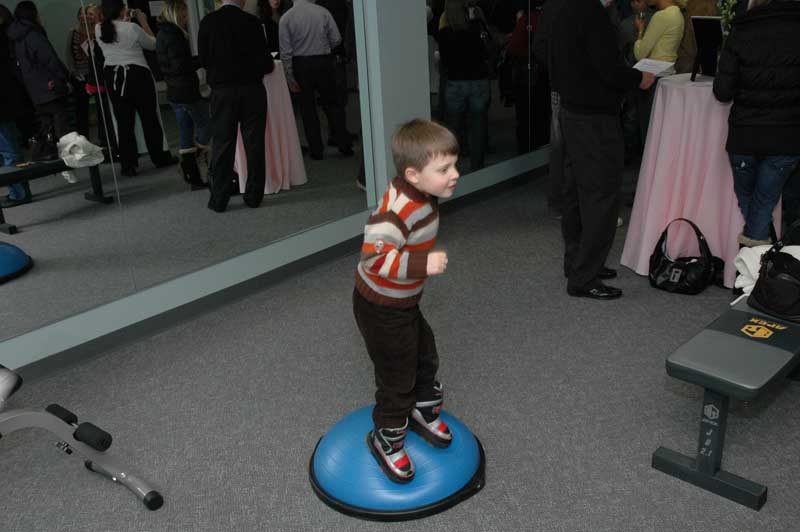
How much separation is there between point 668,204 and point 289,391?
2.18m

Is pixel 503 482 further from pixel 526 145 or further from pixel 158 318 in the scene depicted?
pixel 526 145

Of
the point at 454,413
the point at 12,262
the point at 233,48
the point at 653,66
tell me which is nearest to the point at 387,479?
the point at 454,413

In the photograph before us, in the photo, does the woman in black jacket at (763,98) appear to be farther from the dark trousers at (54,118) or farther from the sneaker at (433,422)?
the dark trousers at (54,118)

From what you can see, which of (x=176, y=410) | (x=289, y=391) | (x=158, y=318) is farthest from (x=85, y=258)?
(x=289, y=391)

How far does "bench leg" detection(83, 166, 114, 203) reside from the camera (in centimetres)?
342

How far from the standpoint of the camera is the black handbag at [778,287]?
2428 mm

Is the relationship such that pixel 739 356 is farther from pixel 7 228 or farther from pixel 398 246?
pixel 7 228

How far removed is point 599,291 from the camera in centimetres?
374

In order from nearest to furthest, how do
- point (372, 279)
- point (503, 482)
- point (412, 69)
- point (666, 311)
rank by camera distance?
1. point (372, 279)
2. point (503, 482)
3. point (666, 311)
4. point (412, 69)

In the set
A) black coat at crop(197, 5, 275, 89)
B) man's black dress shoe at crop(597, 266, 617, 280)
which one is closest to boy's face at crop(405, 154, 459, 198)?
man's black dress shoe at crop(597, 266, 617, 280)

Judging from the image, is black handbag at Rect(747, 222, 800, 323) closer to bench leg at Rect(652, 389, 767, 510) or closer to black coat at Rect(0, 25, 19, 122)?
bench leg at Rect(652, 389, 767, 510)

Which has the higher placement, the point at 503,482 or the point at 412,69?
the point at 412,69

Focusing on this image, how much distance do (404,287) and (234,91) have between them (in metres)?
2.79

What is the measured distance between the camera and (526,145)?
5.90 meters
